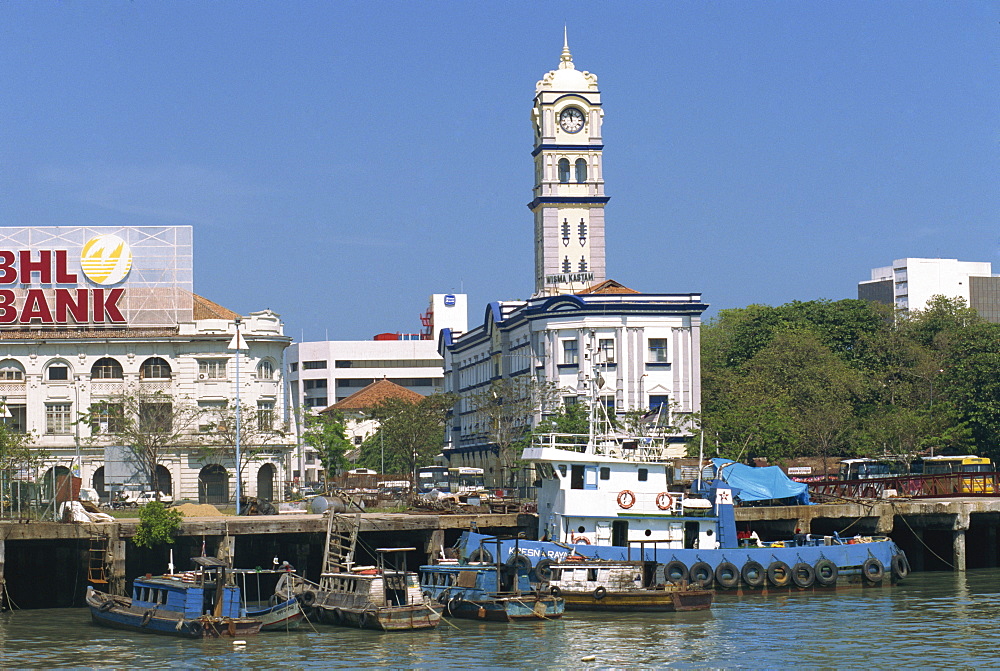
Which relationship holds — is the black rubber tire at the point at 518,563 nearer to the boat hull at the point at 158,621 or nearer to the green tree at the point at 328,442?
the boat hull at the point at 158,621

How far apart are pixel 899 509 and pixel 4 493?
38.9m

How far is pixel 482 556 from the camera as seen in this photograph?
54.2 m

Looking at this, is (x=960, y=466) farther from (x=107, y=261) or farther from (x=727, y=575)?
(x=107, y=261)

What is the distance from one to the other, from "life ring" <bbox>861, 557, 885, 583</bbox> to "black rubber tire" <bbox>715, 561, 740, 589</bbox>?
215 inches

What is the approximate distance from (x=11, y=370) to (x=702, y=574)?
51.4 meters

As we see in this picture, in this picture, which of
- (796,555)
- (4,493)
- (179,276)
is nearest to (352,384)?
(179,276)

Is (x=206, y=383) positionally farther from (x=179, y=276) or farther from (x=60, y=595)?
(x=60, y=595)

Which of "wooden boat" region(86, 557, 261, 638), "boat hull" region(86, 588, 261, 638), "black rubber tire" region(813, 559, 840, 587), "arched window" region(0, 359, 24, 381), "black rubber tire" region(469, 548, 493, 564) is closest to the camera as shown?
"boat hull" region(86, 588, 261, 638)

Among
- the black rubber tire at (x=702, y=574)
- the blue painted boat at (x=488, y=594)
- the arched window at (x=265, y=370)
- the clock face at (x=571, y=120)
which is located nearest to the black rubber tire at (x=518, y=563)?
the blue painted boat at (x=488, y=594)

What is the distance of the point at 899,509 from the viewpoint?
63594mm

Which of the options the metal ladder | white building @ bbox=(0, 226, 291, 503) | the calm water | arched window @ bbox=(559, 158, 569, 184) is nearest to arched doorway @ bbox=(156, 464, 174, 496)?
white building @ bbox=(0, 226, 291, 503)

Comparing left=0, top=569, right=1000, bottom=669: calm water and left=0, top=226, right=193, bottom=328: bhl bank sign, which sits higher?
left=0, top=226, right=193, bottom=328: bhl bank sign

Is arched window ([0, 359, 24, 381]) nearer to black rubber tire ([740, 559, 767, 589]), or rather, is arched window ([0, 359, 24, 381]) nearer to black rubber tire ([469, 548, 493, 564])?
black rubber tire ([469, 548, 493, 564])

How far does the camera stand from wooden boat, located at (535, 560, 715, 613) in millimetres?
50656
